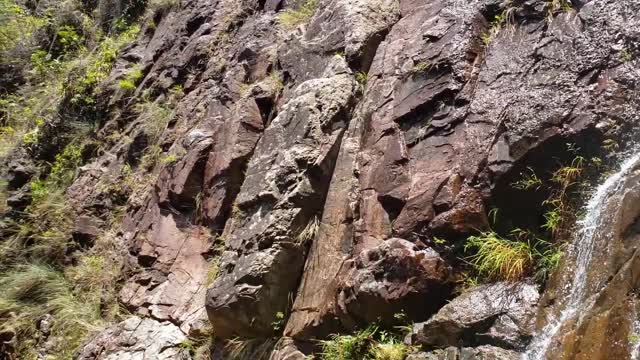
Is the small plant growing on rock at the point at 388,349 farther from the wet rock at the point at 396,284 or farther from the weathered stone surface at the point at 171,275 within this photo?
the weathered stone surface at the point at 171,275

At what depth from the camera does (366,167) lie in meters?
5.25

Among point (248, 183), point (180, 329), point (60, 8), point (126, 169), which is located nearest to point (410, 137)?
point (248, 183)

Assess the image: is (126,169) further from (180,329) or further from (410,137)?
(410,137)

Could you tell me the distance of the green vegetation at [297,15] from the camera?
24.0ft

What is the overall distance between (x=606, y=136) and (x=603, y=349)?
5.10 feet

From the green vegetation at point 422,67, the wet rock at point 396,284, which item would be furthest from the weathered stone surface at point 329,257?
the green vegetation at point 422,67

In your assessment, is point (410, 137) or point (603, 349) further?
point (410, 137)

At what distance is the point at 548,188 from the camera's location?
4.38m

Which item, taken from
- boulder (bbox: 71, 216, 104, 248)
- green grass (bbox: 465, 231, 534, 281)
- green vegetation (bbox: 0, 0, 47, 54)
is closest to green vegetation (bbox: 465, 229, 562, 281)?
green grass (bbox: 465, 231, 534, 281)

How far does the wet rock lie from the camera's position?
441 cm

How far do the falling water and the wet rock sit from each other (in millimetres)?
799

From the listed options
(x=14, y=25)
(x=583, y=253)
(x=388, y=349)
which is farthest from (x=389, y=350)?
(x=14, y=25)

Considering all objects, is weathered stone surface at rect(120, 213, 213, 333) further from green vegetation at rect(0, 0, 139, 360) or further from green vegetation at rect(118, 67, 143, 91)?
green vegetation at rect(118, 67, 143, 91)

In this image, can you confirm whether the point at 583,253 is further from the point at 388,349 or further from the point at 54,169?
the point at 54,169
